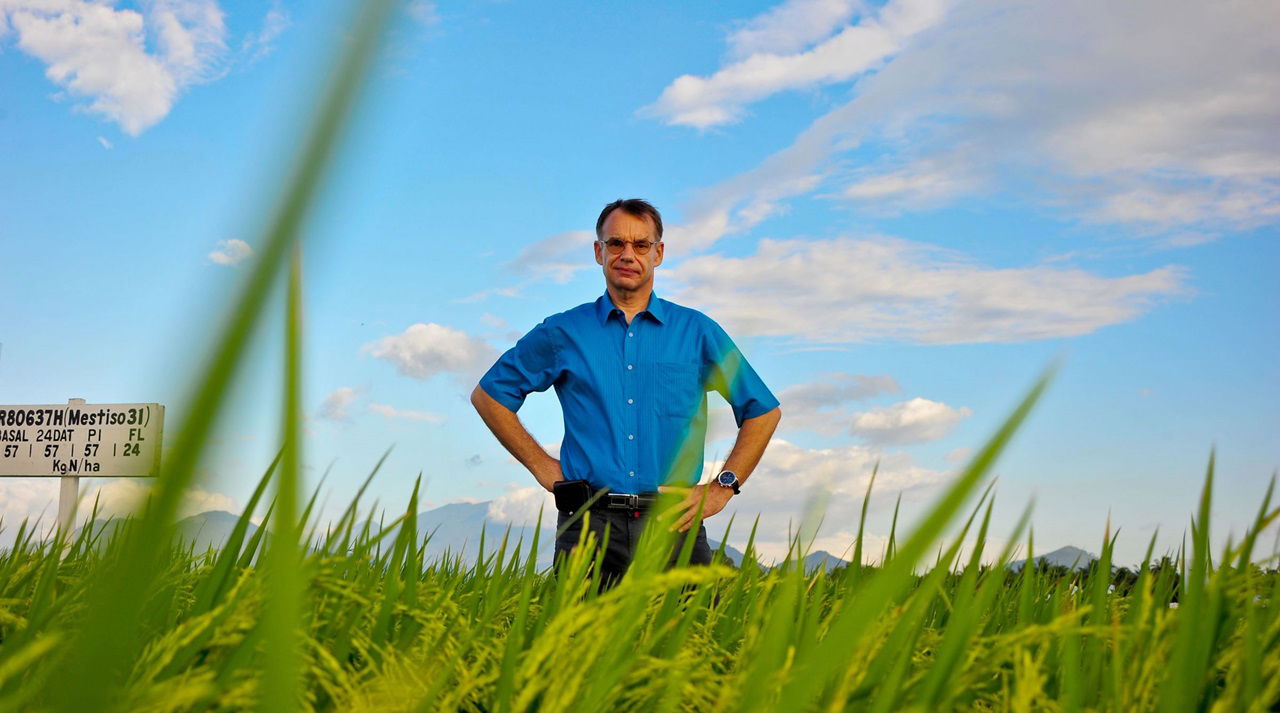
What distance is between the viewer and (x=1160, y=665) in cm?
108

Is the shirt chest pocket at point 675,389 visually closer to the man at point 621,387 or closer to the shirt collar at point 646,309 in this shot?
the man at point 621,387

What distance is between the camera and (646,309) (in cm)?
432

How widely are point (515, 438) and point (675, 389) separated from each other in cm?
77

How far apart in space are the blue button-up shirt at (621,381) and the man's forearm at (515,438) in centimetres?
5

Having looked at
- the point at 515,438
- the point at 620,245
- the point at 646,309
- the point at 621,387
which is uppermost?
the point at 620,245

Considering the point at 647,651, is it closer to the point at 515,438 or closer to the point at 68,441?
the point at 515,438

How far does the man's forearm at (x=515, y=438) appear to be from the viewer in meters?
4.16

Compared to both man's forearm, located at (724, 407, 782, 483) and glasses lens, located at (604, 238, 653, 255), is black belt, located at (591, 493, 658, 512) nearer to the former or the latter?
man's forearm, located at (724, 407, 782, 483)

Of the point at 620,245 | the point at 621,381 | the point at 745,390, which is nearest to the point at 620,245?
the point at 620,245

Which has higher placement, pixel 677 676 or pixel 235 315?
pixel 235 315

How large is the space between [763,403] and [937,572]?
359 centimetres

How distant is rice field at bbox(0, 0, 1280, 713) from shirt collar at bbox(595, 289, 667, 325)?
2.78m

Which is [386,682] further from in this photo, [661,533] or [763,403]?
[763,403]

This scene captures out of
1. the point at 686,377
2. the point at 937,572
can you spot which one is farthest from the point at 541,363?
the point at 937,572
